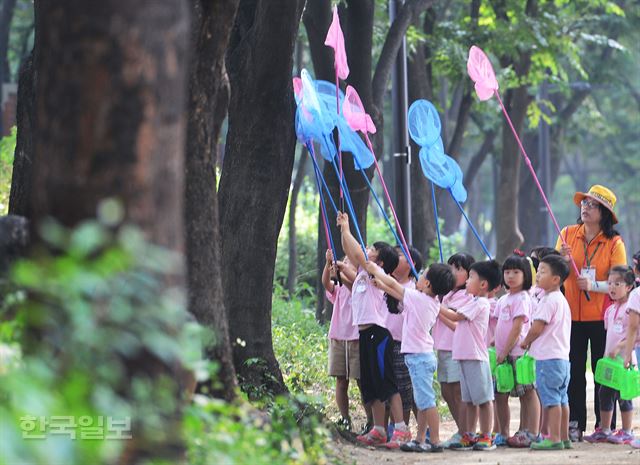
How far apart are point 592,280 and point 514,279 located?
0.80 metres

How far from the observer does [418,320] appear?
9992 mm

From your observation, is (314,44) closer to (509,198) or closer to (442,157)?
(442,157)

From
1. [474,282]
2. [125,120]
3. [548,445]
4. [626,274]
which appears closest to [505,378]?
[548,445]

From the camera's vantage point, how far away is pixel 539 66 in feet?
66.8

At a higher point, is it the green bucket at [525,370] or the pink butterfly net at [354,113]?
the pink butterfly net at [354,113]

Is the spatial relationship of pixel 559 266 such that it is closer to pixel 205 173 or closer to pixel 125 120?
pixel 205 173

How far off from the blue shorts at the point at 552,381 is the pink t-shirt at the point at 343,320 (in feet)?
5.54

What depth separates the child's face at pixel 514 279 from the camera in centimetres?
1017

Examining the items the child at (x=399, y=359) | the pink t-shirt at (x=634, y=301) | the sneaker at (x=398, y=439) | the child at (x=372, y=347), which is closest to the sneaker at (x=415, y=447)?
the sneaker at (x=398, y=439)

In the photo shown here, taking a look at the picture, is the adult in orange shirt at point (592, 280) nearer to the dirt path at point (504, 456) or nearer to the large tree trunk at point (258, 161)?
the dirt path at point (504, 456)

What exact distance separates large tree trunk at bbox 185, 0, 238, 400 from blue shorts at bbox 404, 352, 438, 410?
9.91 ft

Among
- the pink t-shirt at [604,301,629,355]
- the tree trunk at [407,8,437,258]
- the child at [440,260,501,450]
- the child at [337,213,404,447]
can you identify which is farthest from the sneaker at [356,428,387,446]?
the tree trunk at [407,8,437,258]

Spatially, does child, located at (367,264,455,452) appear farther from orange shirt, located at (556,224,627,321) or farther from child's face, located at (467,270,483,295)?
orange shirt, located at (556,224,627,321)

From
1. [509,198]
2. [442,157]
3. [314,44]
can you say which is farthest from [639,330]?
[509,198]
